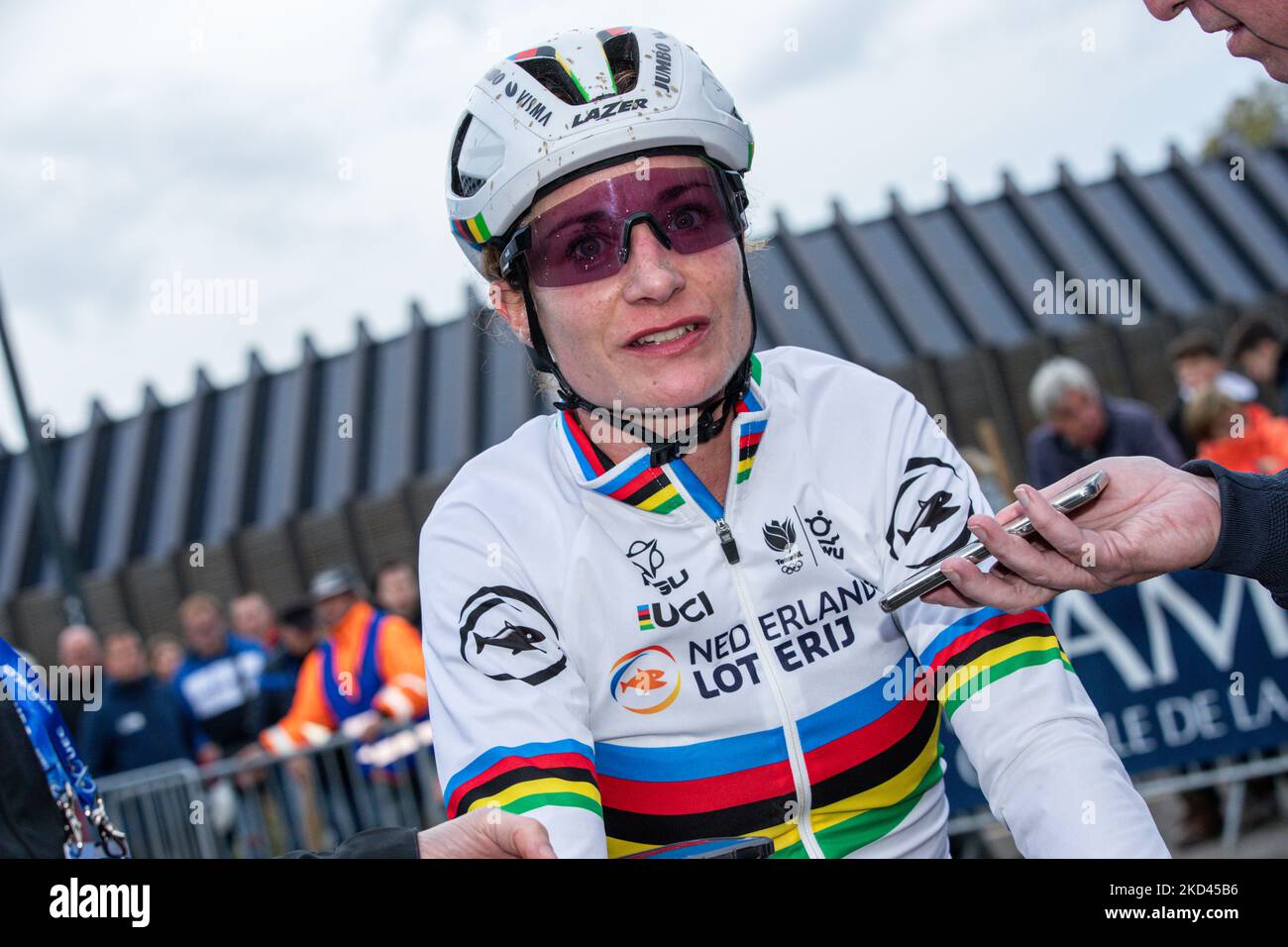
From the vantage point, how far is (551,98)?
2.47 meters

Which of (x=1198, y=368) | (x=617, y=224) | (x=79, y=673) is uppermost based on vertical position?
(x=1198, y=368)

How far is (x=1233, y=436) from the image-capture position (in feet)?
21.5

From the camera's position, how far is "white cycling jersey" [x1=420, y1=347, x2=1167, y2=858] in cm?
220

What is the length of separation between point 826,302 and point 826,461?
66.4 feet

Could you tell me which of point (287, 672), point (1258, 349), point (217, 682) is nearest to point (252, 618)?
point (217, 682)

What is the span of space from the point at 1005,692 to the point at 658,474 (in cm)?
73

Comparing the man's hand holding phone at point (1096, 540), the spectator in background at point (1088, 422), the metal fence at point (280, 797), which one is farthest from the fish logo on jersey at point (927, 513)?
the metal fence at point (280, 797)

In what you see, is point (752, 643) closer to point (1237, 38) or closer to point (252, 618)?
point (1237, 38)

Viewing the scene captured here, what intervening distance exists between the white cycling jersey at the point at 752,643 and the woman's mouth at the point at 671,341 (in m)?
0.17

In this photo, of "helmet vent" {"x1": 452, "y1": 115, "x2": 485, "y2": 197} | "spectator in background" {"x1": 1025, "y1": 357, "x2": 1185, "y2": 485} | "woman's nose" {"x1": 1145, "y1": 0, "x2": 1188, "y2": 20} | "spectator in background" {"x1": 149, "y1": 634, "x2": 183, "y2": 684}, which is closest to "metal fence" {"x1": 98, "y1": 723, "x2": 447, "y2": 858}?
"spectator in background" {"x1": 149, "y1": 634, "x2": 183, "y2": 684}

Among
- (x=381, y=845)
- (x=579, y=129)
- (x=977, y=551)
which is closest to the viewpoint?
(x=381, y=845)
